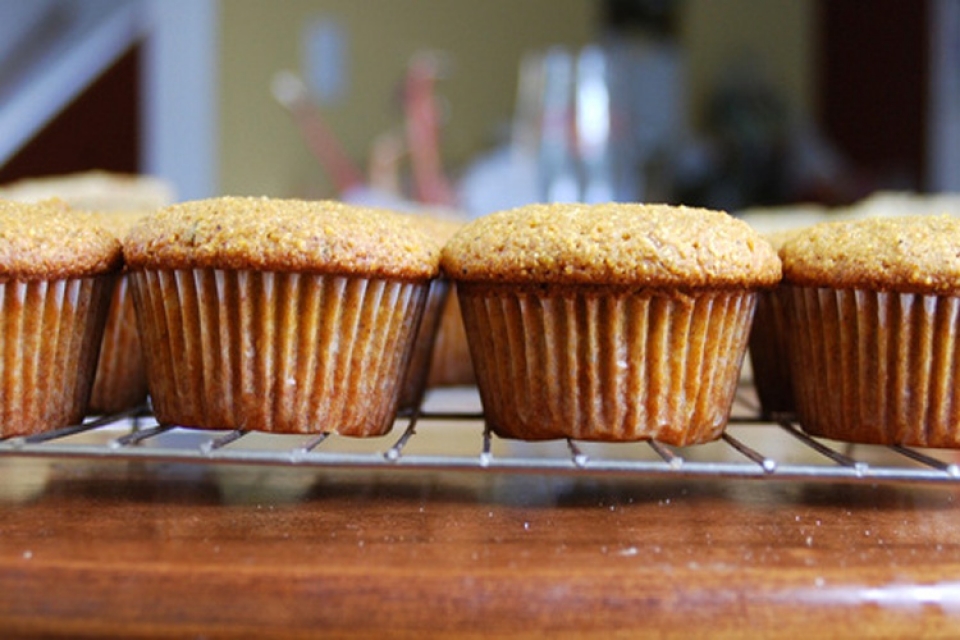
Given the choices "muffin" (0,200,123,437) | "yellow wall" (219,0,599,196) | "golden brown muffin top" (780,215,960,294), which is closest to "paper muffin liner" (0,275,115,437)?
"muffin" (0,200,123,437)

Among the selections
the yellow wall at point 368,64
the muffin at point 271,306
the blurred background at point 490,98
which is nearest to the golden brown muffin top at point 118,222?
the muffin at point 271,306

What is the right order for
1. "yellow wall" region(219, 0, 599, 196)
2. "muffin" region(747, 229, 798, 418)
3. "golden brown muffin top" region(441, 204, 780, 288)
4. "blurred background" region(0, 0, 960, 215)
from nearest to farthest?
1. "golden brown muffin top" region(441, 204, 780, 288)
2. "muffin" region(747, 229, 798, 418)
3. "blurred background" region(0, 0, 960, 215)
4. "yellow wall" region(219, 0, 599, 196)

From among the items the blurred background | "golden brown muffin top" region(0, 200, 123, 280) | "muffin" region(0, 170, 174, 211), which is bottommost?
"golden brown muffin top" region(0, 200, 123, 280)

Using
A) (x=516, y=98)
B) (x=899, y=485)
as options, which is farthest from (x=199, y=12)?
(x=899, y=485)

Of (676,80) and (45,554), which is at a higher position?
(676,80)

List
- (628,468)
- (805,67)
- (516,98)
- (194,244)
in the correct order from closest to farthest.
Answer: (628,468)
(194,244)
(516,98)
(805,67)

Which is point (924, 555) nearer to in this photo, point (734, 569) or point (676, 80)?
point (734, 569)

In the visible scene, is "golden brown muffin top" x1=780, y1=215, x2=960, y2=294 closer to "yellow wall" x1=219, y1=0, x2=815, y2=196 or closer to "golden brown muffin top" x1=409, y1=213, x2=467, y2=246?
"golden brown muffin top" x1=409, y1=213, x2=467, y2=246

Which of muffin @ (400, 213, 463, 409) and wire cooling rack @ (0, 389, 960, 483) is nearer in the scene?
wire cooling rack @ (0, 389, 960, 483)
